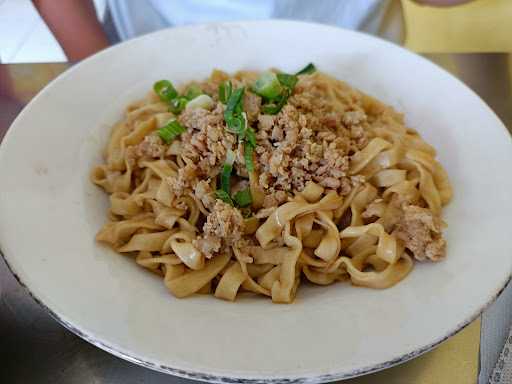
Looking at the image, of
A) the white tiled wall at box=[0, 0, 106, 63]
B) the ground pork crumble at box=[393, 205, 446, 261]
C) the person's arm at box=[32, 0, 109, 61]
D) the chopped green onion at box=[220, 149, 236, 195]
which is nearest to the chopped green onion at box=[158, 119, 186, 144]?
the chopped green onion at box=[220, 149, 236, 195]

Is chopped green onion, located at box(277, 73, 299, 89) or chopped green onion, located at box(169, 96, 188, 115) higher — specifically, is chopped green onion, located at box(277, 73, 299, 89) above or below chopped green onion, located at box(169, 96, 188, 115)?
above

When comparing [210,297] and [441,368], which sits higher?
[210,297]

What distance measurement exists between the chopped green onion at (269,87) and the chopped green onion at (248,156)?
0.25 meters

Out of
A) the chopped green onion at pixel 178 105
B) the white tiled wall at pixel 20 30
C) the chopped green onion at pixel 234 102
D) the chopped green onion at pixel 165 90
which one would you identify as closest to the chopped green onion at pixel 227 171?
the chopped green onion at pixel 234 102

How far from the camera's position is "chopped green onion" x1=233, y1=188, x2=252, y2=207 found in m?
1.88

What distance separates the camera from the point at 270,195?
6.20ft

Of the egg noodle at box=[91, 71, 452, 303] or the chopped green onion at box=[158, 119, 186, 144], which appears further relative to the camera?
the chopped green onion at box=[158, 119, 186, 144]

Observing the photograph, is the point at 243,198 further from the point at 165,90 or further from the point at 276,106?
the point at 165,90

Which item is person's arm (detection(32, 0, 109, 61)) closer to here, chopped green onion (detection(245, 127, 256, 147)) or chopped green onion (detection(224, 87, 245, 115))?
chopped green onion (detection(224, 87, 245, 115))

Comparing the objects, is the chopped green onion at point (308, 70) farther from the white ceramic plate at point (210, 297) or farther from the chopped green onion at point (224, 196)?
the chopped green onion at point (224, 196)

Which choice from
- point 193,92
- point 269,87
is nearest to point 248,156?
point 269,87

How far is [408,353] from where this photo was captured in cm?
139

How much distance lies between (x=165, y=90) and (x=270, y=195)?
72 centimetres

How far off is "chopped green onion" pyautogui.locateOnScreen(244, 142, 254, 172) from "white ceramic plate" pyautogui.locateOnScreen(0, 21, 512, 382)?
458 mm
